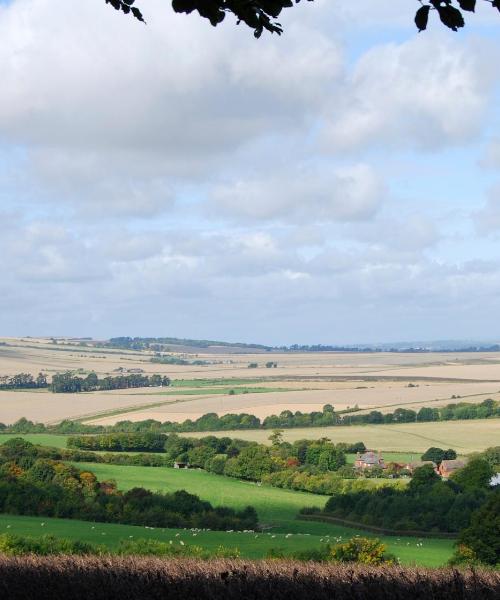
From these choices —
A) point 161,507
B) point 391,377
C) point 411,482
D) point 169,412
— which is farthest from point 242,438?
point 391,377

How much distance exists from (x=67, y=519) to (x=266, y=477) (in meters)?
20.3

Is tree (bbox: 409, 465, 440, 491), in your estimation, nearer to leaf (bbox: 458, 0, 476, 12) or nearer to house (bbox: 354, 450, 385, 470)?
house (bbox: 354, 450, 385, 470)

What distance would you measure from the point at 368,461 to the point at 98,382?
6839 cm

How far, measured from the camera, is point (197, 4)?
20.9ft

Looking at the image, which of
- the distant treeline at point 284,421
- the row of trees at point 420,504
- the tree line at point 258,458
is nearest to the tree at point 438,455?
the tree line at point 258,458

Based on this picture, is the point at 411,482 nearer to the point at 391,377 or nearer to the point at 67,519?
the point at 67,519

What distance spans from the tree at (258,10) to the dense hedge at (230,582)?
503cm

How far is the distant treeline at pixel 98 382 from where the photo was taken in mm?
124562

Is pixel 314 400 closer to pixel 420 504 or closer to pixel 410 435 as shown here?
pixel 410 435

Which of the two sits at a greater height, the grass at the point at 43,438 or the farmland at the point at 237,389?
the farmland at the point at 237,389

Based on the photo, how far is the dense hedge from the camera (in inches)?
364

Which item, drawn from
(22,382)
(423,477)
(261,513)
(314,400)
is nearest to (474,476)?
(423,477)

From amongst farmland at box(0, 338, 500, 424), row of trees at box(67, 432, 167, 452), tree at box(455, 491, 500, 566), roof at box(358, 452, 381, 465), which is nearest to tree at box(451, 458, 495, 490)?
roof at box(358, 452, 381, 465)

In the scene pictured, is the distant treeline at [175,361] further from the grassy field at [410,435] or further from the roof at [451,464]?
the roof at [451,464]
